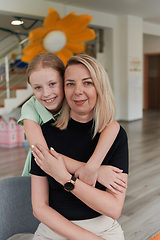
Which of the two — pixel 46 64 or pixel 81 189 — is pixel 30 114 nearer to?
pixel 46 64

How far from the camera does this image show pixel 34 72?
1.24 meters

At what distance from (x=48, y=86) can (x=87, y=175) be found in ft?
1.39

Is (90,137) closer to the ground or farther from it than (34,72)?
closer to the ground

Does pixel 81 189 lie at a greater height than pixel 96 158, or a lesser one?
lesser

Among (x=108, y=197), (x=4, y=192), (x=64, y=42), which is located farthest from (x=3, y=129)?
(x=108, y=197)

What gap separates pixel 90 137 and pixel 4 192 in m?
0.51

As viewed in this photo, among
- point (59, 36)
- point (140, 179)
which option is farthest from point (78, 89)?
point (59, 36)

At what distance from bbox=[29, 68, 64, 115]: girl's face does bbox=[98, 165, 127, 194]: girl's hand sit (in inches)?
14.3

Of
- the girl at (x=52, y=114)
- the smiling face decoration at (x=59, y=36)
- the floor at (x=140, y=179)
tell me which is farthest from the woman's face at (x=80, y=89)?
the smiling face decoration at (x=59, y=36)

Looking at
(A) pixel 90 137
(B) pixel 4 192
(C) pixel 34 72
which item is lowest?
(B) pixel 4 192

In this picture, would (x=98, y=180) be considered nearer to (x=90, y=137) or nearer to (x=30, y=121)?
(x=90, y=137)

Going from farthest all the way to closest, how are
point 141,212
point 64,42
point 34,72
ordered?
point 64,42 → point 141,212 → point 34,72

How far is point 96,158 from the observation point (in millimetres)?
1122

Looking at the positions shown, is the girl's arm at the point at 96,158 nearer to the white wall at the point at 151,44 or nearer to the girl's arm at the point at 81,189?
the girl's arm at the point at 81,189
